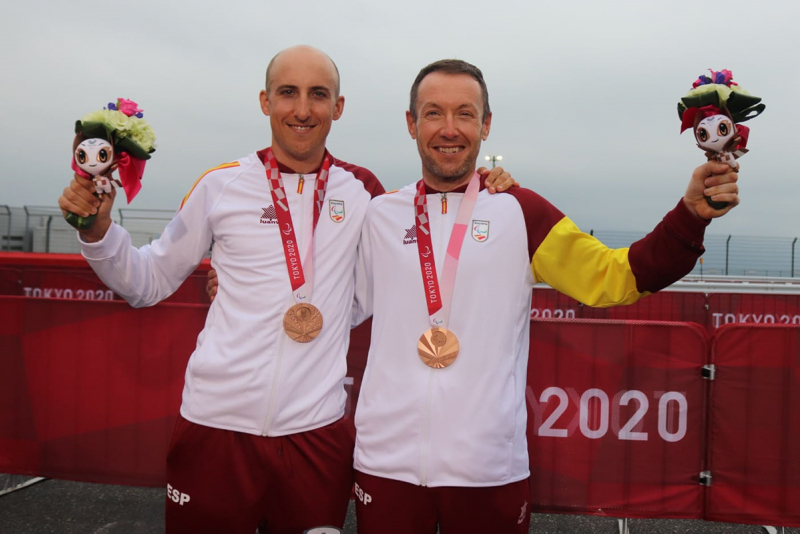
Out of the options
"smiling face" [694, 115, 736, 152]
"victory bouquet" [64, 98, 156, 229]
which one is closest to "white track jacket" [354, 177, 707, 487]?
"smiling face" [694, 115, 736, 152]

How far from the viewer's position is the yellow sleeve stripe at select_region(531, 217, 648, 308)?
231 cm

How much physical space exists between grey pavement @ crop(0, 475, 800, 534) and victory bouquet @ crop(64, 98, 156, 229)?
296 centimetres

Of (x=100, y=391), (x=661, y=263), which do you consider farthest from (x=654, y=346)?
(x=100, y=391)

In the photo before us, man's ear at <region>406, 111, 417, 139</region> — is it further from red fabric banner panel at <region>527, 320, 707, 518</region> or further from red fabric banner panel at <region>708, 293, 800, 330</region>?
red fabric banner panel at <region>708, 293, 800, 330</region>

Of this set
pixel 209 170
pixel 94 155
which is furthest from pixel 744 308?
pixel 94 155

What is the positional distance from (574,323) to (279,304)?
2140 millimetres

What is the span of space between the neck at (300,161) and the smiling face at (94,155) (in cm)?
70

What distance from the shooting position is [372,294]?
9.17 ft

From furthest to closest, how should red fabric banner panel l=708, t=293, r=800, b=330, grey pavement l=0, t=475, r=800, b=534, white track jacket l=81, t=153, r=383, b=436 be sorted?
red fabric banner panel l=708, t=293, r=800, b=330, grey pavement l=0, t=475, r=800, b=534, white track jacket l=81, t=153, r=383, b=436

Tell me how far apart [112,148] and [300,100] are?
2.52ft

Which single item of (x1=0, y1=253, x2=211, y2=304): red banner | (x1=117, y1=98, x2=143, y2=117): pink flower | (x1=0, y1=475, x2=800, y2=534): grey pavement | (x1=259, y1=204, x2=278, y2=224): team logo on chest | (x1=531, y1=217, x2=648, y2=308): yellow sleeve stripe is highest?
(x1=117, y1=98, x2=143, y2=117): pink flower

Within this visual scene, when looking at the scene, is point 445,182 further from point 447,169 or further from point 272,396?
point 272,396

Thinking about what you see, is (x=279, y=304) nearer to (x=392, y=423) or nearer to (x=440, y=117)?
(x=392, y=423)

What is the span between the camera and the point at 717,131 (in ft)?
6.39
